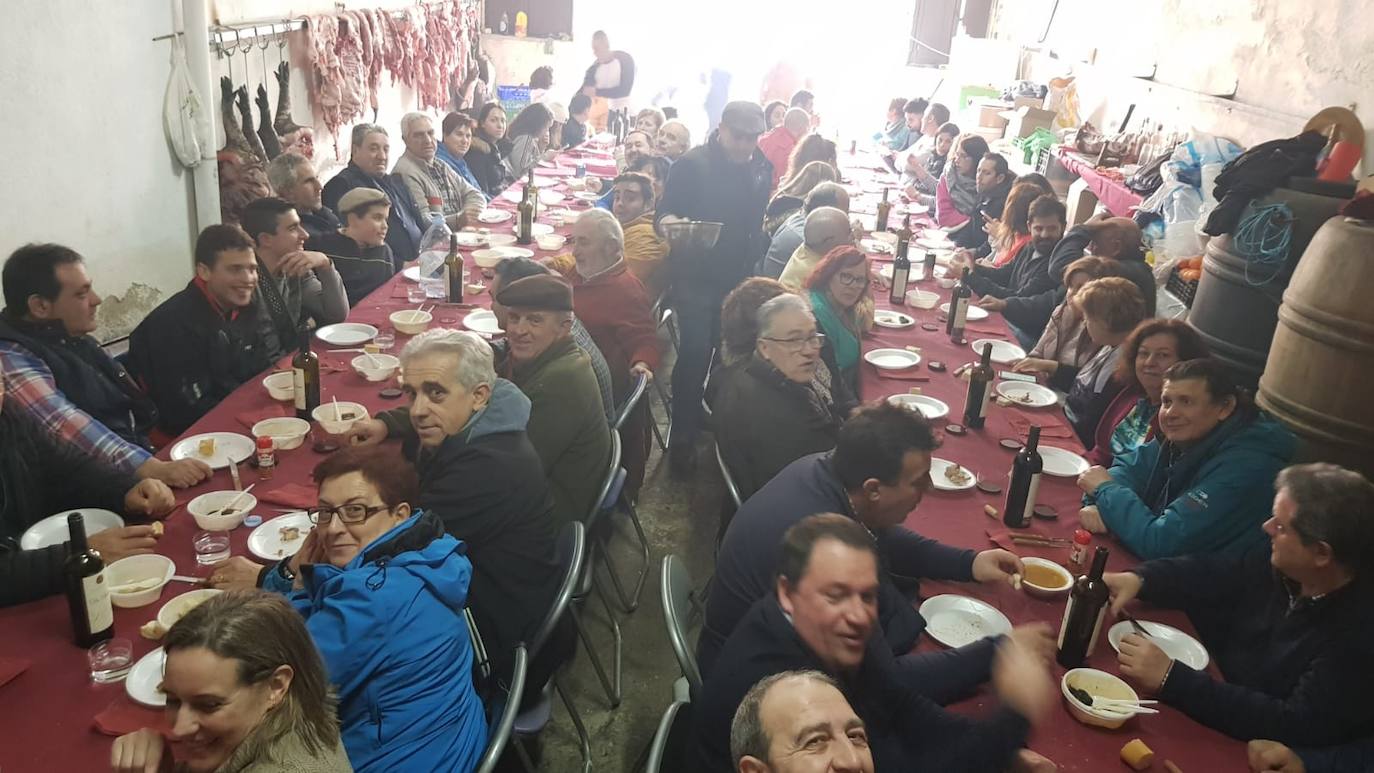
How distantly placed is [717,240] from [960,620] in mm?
3848

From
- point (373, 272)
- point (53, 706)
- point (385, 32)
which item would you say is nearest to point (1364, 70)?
point (373, 272)

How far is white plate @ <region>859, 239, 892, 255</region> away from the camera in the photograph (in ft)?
23.1

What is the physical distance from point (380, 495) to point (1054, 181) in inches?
337

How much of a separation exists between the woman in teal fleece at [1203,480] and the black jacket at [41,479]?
324 centimetres

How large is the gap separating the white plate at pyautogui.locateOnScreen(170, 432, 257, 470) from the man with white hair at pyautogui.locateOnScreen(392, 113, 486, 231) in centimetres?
386

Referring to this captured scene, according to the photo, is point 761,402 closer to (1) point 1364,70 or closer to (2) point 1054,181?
(1) point 1364,70

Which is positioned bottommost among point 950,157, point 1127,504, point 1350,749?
point 1350,749

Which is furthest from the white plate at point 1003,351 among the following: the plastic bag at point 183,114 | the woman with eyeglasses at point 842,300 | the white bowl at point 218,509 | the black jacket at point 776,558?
→ the plastic bag at point 183,114

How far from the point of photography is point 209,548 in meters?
2.64

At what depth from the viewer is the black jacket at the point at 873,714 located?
2096 millimetres

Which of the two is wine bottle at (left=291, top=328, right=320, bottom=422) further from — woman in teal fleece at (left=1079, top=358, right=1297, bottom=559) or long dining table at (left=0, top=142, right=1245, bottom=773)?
woman in teal fleece at (left=1079, top=358, right=1297, bottom=559)

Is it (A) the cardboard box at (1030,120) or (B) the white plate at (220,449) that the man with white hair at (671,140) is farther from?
(B) the white plate at (220,449)

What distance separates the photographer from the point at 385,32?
1036 centimetres

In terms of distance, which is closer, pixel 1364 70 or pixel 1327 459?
pixel 1327 459
